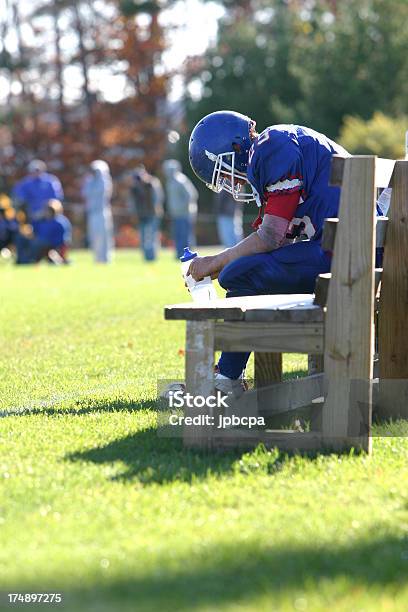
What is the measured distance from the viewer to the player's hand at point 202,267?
18.3 feet

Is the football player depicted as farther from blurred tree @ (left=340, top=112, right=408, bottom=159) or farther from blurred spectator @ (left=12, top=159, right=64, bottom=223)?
blurred tree @ (left=340, top=112, right=408, bottom=159)

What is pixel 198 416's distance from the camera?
4.69 meters

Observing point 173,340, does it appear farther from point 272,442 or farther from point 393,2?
point 393,2

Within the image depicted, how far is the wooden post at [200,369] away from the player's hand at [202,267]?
3.02 feet

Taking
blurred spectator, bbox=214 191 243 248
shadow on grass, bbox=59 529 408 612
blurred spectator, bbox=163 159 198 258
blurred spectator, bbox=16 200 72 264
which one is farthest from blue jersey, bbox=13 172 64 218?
shadow on grass, bbox=59 529 408 612

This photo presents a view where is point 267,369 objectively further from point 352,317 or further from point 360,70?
point 360,70

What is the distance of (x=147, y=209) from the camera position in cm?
2883

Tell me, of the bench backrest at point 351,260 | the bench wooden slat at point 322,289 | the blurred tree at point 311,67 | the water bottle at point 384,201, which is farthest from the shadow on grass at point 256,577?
the blurred tree at point 311,67

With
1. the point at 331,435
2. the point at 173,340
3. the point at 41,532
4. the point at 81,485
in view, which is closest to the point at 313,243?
the point at 331,435

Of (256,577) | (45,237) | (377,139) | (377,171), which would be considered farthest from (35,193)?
(256,577)

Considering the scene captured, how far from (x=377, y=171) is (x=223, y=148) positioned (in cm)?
90

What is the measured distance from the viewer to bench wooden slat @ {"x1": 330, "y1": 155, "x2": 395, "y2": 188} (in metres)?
4.63

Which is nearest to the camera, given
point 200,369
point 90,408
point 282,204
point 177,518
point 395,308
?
point 177,518

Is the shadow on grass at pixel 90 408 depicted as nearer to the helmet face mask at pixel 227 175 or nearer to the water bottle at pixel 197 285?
the water bottle at pixel 197 285
